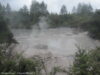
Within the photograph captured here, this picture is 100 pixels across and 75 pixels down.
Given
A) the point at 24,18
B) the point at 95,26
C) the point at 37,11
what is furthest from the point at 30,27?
the point at 95,26

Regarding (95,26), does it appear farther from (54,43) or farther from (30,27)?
(30,27)

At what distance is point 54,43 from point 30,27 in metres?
7.71

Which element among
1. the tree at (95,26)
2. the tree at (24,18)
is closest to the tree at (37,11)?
the tree at (24,18)

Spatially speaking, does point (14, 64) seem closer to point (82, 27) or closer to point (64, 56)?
point (64, 56)

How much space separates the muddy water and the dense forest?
128 centimetres

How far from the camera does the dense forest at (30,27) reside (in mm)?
11242

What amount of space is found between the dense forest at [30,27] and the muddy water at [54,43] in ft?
4.21

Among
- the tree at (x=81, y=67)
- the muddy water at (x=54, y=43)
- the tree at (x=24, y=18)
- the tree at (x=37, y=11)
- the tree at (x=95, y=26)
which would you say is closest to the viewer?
the tree at (x=81, y=67)

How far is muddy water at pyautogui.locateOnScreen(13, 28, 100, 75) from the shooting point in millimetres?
21100

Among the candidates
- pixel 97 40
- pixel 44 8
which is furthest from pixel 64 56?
pixel 44 8

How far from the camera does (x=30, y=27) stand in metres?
32.3

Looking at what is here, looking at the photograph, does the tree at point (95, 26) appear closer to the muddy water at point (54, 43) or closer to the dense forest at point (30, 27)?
the dense forest at point (30, 27)

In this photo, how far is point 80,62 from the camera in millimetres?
11672

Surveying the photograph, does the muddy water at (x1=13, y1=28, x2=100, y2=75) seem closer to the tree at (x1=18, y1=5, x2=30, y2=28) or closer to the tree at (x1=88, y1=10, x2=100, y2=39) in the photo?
the tree at (x1=88, y1=10, x2=100, y2=39)
